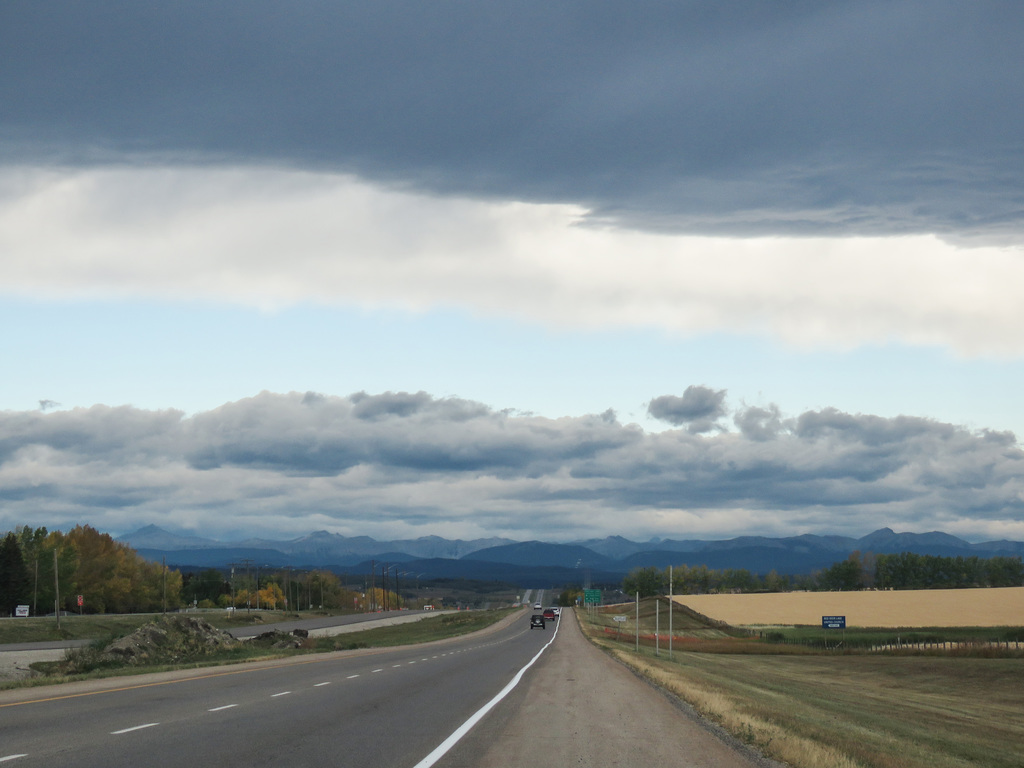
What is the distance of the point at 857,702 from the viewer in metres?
45.6

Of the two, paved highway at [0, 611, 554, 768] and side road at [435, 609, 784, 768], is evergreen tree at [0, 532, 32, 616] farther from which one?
side road at [435, 609, 784, 768]

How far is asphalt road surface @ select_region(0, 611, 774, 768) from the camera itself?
13164 millimetres

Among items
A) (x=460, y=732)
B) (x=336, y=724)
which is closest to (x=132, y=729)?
(x=336, y=724)

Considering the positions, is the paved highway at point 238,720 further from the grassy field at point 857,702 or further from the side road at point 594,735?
the grassy field at point 857,702

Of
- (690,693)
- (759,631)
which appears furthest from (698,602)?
(690,693)

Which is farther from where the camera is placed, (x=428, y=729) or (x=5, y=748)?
(x=428, y=729)

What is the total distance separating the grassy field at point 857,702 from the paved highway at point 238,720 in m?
5.85

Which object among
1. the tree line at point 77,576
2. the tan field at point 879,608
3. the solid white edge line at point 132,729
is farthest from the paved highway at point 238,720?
the tan field at point 879,608

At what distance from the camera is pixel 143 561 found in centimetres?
17050

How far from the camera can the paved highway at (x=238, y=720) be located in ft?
42.4

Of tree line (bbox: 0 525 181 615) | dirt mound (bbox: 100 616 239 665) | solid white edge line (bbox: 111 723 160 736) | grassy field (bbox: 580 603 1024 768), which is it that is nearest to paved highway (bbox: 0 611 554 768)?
solid white edge line (bbox: 111 723 160 736)

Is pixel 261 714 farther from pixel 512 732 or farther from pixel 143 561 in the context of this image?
pixel 143 561

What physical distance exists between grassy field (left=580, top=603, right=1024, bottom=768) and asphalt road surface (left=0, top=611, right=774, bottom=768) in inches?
68.4

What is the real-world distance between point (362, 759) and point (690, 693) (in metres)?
15.3
